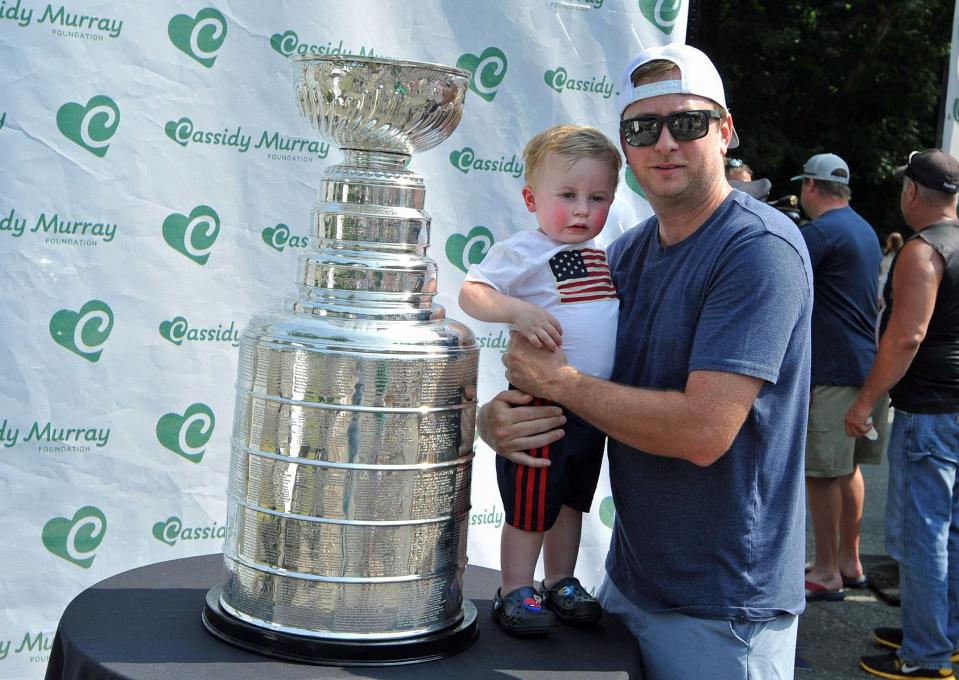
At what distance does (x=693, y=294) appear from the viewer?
1999mm

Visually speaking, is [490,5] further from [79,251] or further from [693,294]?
[693,294]

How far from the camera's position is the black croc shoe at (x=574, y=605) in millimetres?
2055

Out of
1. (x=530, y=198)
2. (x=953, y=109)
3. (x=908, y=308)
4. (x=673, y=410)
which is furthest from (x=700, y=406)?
(x=953, y=109)

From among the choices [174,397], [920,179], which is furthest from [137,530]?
[920,179]

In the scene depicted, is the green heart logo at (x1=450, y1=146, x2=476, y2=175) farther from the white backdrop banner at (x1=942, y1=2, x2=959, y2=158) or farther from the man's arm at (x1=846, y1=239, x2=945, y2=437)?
the white backdrop banner at (x1=942, y1=2, x2=959, y2=158)

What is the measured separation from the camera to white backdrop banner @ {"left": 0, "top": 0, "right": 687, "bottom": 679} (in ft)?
10.9

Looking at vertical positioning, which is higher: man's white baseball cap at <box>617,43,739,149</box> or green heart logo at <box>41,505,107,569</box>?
man's white baseball cap at <box>617,43,739,149</box>

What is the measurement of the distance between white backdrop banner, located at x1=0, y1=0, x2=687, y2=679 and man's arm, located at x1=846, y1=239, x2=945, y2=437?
1772 mm

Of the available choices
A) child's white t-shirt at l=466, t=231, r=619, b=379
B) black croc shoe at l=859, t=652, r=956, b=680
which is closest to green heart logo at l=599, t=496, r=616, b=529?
black croc shoe at l=859, t=652, r=956, b=680

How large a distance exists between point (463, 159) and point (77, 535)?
1845 millimetres

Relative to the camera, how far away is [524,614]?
1.99 metres

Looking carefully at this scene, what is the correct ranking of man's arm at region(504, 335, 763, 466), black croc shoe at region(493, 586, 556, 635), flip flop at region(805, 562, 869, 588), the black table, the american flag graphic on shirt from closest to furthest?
the black table → man's arm at region(504, 335, 763, 466) → black croc shoe at region(493, 586, 556, 635) → the american flag graphic on shirt → flip flop at region(805, 562, 869, 588)

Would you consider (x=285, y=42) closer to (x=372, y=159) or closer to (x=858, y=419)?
(x=372, y=159)

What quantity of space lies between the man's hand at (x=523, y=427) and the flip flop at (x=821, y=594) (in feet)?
12.5
